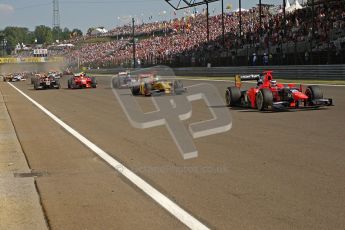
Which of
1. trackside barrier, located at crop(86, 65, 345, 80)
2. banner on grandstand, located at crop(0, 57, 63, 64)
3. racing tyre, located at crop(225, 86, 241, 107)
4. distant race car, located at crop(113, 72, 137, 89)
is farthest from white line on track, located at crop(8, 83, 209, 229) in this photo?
banner on grandstand, located at crop(0, 57, 63, 64)

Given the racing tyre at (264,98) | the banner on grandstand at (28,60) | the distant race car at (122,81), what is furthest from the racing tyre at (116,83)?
the banner on grandstand at (28,60)

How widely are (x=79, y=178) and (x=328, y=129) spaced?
566 centimetres

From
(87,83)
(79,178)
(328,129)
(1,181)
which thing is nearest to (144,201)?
(79,178)

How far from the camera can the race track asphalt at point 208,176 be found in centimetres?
539

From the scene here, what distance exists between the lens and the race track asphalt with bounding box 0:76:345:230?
5395 mm

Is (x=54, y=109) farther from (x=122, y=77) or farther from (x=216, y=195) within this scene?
(x=216, y=195)

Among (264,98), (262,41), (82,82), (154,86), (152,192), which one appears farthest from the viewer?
(262,41)

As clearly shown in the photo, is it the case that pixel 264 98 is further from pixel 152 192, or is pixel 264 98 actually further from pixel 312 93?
pixel 152 192

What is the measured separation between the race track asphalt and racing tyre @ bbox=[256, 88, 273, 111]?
1680mm

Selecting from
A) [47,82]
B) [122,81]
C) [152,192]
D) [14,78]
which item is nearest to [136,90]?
[122,81]

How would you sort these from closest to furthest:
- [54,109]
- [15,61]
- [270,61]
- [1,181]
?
[1,181] < [54,109] < [270,61] < [15,61]

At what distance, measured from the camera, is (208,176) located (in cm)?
729

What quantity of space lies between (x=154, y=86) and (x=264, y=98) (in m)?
9.02

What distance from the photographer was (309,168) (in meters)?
7.44
